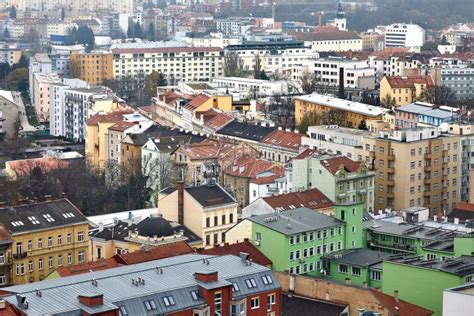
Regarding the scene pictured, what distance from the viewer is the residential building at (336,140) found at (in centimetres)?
3303

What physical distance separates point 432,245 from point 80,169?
615 inches

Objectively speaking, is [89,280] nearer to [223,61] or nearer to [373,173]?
[373,173]

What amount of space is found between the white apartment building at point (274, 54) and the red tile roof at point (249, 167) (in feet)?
100.0

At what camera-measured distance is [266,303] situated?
61.7 feet

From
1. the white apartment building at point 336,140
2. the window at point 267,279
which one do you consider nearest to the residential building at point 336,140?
the white apartment building at point 336,140

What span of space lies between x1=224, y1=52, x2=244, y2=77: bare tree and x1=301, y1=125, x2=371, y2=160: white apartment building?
2748 cm

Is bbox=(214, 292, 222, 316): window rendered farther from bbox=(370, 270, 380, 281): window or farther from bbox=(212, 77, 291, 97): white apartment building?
bbox=(212, 77, 291, 97): white apartment building

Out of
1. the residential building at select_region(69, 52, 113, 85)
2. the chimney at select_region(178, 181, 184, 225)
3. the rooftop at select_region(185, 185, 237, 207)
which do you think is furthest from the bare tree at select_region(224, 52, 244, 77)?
the chimney at select_region(178, 181, 184, 225)

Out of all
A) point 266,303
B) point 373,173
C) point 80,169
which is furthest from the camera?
point 80,169

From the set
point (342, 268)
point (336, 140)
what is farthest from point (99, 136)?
point (342, 268)

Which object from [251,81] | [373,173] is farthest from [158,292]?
[251,81]

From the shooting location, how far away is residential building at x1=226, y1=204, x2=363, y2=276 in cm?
2328

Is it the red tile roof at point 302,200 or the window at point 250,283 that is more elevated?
the window at point 250,283

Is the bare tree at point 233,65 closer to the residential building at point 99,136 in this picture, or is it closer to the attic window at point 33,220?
the residential building at point 99,136
